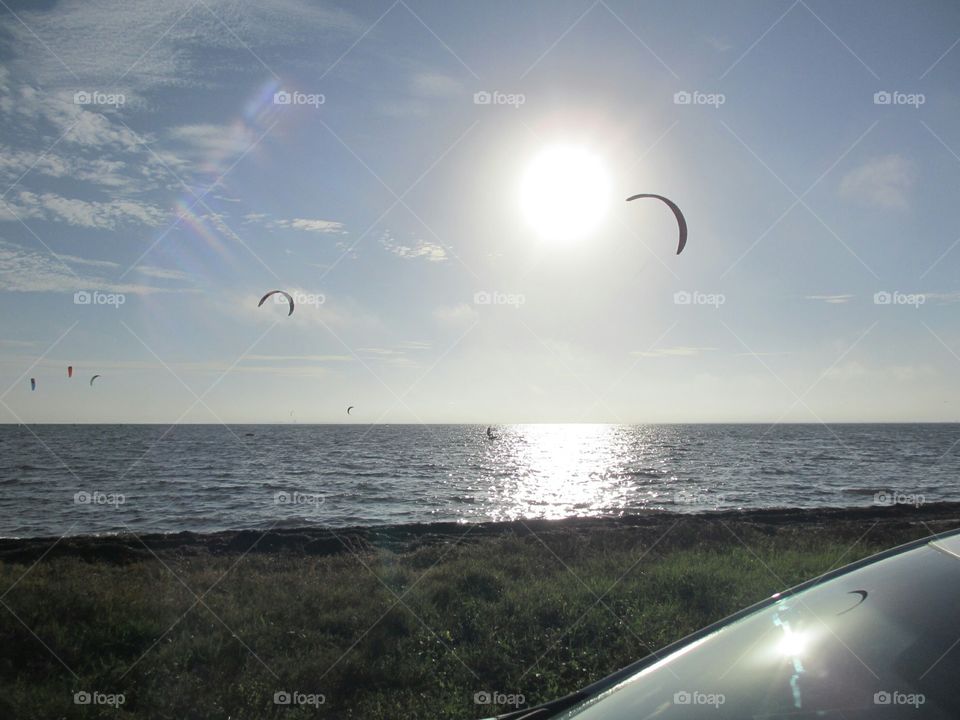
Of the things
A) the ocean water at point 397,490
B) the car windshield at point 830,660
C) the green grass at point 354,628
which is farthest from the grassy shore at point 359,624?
the ocean water at point 397,490

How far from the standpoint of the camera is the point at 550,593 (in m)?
8.70

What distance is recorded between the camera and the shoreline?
1605 cm

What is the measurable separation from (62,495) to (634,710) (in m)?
36.7

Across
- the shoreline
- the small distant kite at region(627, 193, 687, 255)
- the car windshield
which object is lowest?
the car windshield

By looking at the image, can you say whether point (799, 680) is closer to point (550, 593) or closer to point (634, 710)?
point (634, 710)

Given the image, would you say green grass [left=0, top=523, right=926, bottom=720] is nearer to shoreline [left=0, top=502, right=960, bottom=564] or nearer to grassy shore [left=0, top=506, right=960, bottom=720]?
grassy shore [left=0, top=506, right=960, bottom=720]

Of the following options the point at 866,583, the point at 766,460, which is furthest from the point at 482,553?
the point at 766,460

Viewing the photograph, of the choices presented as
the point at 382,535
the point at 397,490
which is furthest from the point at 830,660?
the point at 397,490

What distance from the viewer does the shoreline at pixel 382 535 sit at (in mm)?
16047

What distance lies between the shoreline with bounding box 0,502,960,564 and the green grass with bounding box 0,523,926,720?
4845mm

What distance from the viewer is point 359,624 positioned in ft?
25.3

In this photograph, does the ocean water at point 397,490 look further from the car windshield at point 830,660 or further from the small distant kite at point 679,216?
the car windshield at point 830,660

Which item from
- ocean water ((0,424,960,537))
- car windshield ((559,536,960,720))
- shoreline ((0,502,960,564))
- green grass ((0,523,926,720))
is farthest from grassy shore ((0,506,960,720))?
ocean water ((0,424,960,537))

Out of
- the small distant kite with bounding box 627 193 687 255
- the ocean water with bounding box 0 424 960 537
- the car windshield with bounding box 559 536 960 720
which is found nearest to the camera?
the car windshield with bounding box 559 536 960 720
